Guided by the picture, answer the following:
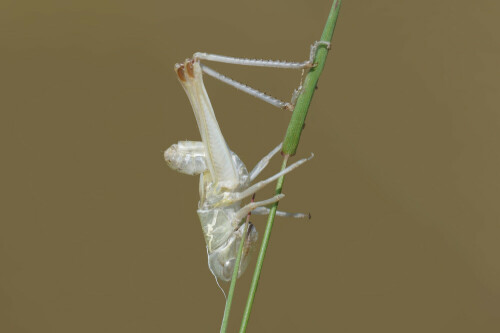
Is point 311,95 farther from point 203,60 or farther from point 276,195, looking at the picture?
point 203,60

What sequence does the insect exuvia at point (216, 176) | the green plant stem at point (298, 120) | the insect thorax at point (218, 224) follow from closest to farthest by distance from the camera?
the green plant stem at point (298, 120), the insect exuvia at point (216, 176), the insect thorax at point (218, 224)

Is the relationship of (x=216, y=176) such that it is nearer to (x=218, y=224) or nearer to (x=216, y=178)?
(x=216, y=178)

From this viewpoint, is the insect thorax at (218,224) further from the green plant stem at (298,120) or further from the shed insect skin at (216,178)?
the green plant stem at (298,120)

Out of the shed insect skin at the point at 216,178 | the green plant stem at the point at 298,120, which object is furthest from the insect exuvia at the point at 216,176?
the green plant stem at the point at 298,120

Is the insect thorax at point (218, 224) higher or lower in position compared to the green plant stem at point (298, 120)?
lower

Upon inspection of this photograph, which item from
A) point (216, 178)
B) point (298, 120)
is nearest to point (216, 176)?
point (216, 178)

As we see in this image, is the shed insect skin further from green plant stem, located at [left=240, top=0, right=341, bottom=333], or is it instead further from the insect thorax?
green plant stem, located at [left=240, top=0, right=341, bottom=333]

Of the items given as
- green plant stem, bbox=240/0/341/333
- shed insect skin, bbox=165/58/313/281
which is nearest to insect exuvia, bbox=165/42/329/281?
shed insect skin, bbox=165/58/313/281
